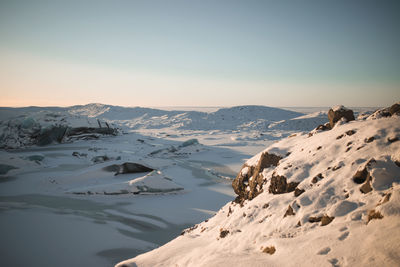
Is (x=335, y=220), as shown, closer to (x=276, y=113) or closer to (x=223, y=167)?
(x=223, y=167)

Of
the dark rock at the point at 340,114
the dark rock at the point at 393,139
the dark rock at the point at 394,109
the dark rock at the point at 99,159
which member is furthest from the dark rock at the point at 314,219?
the dark rock at the point at 99,159

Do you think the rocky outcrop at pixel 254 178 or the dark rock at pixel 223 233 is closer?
Result: the dark rock at pixel 223 233

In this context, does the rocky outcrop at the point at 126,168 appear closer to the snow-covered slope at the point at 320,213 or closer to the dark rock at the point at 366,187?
the snow-covered slope at the point at 320,213

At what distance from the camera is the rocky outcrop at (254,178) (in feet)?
16.2

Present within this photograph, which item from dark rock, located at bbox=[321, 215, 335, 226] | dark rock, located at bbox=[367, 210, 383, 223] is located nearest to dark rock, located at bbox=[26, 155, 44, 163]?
dark rock, located at bbox=[321, 215, 335, 226]

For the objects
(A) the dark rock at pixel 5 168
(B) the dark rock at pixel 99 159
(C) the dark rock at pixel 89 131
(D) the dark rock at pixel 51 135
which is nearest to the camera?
(A) the dark rock at pixel 5 168

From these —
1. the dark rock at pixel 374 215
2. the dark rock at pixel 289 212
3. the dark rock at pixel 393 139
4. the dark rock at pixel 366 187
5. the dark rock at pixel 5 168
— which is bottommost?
the dark rock at pixel 5 168

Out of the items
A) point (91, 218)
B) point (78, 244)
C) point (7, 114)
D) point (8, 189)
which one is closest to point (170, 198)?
point (91, 218)

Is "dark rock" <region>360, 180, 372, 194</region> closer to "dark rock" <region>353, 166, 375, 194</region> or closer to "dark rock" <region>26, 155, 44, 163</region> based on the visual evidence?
"dark rock" <region>353, 166, 375, 194</region>

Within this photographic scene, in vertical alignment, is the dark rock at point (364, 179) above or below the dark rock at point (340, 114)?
below

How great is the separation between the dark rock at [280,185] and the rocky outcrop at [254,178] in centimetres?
43

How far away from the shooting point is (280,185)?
4125mm

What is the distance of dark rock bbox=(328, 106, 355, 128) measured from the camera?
5.19 metres

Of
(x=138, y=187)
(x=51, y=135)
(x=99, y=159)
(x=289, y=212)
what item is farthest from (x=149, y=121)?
(x=289, y=212)
